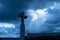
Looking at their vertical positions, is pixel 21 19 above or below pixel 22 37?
above

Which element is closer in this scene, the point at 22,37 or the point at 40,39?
the point at 22,37

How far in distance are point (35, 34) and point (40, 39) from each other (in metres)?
0.85

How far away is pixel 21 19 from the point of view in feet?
71.1

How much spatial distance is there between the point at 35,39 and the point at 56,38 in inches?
95.9

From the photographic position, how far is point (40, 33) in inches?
1080

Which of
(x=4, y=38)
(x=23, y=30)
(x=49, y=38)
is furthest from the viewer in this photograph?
(x=49, y=38)

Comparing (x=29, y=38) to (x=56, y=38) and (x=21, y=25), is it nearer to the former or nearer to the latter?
(x=56, y=38)

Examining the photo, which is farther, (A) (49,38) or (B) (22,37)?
(A) (49,38)

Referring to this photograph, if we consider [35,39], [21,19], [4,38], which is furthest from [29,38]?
[21,19]

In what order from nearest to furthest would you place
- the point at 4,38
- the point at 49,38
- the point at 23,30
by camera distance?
the point at 23,30, the point at 4,38, the point at 49,38

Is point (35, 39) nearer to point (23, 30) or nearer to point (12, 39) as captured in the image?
point (12, 39)

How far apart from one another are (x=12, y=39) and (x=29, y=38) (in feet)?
6.89

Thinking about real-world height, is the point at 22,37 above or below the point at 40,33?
below

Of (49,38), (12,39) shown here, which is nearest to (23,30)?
(12,39)
